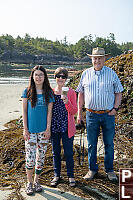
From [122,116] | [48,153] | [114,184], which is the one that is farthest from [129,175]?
[122,116]

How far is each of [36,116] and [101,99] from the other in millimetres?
996

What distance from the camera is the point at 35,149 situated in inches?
135

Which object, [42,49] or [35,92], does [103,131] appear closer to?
[35,92]

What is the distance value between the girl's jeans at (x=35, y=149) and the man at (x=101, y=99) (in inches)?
31.5

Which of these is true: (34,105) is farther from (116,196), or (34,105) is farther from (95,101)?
(116,196)

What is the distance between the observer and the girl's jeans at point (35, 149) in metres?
3.37

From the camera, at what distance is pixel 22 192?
11.2ft

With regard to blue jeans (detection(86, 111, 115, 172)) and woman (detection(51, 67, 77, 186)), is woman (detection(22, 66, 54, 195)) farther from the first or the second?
blue jeans (detection(86, 111, 115, 172))

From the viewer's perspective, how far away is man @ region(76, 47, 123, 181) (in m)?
3.57

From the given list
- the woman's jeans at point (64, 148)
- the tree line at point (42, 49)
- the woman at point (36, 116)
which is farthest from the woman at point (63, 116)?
the tree line at point (42, 49)

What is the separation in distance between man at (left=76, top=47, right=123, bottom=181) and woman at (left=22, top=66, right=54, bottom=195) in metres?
0.65

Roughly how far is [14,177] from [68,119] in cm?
136

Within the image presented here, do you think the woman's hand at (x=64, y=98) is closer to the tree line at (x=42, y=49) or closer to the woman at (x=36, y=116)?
the woman at (x=36, y=116)

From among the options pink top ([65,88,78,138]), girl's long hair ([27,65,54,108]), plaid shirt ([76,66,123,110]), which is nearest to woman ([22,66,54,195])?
girl's long hair ([27,65,54,108])
